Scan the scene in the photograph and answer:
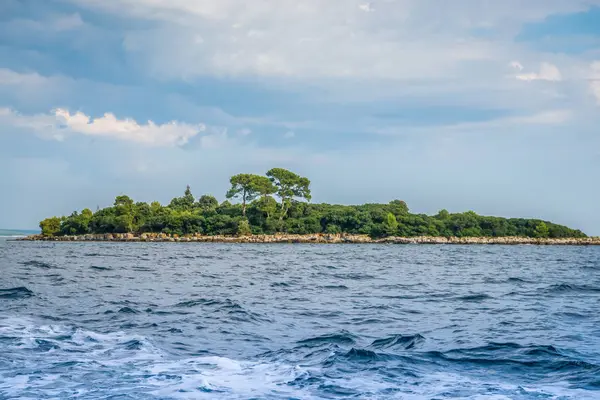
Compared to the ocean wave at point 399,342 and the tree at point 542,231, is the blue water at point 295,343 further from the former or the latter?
the tree at point 542,231

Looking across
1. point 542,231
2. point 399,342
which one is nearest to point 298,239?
point 542,231

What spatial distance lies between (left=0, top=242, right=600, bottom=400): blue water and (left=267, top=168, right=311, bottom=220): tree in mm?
93363

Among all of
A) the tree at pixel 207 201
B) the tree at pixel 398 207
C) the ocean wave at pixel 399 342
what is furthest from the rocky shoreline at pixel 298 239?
the ocean wave at pixel 399 342

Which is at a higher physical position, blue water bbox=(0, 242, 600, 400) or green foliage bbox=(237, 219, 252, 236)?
green foliage bbox=(237, 219, 252, 236)

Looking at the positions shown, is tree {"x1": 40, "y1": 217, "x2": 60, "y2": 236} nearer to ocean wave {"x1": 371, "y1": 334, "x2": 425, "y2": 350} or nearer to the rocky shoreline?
the rocky shoreline

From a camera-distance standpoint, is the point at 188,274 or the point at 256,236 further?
the point at 256,236

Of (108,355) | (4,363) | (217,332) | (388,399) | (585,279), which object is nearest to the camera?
(388,399)

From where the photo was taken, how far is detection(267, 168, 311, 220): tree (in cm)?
11494

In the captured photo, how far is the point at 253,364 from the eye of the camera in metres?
9.42

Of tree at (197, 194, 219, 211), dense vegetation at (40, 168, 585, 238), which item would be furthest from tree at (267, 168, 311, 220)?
tree at (197, 194, 219, 211)

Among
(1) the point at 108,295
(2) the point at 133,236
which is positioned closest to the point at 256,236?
(2) the point at 133,236

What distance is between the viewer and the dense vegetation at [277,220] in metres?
110

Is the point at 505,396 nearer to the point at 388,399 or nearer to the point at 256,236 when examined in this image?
the point at 388,399

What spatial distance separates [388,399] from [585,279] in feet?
78.3
